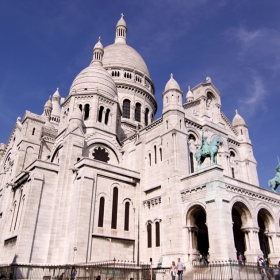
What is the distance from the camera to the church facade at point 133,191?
26.5 meters

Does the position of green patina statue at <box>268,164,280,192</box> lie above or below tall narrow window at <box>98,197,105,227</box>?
above

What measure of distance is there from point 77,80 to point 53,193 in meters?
17.8

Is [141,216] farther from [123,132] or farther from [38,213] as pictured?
[123,132]

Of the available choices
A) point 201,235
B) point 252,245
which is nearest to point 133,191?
point 201,235

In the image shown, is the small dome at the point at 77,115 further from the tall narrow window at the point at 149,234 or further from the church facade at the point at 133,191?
the tall narrow window at the point at 149,234

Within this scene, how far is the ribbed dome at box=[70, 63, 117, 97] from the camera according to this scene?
134 ft

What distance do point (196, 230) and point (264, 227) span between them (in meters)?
7.30

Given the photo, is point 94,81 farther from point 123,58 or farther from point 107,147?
point 123,58

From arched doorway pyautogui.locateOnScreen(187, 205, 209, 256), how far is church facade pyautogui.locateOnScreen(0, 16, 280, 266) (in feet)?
0.29

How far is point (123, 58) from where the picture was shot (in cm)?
5641

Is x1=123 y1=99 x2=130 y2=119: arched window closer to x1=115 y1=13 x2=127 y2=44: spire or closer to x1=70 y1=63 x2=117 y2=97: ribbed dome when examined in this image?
x1=70 y1=63 x2=117 y2=97: ribbed dome

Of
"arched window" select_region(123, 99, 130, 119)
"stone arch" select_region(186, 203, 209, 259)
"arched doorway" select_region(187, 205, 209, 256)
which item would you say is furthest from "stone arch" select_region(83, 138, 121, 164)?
"arched window" select_region(123, 99, 130, 119)

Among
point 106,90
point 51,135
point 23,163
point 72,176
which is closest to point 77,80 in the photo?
point 106,90

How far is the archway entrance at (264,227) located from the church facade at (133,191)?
97mm
